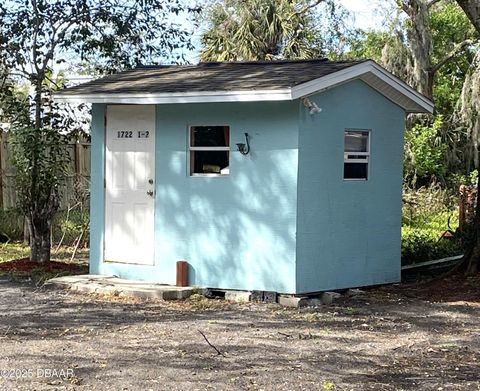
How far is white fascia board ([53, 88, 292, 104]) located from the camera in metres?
9.66

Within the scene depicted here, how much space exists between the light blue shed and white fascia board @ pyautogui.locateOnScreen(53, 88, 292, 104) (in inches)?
0.7

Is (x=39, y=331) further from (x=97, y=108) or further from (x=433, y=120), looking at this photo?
(x=433, y=120)

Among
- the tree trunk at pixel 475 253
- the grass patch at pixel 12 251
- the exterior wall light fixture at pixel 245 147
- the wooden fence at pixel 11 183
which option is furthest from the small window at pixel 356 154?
the wooden fence at pixel 11 183

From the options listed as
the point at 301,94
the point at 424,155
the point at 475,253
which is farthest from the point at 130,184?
the point at 424,155

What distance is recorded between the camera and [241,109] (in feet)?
34.0

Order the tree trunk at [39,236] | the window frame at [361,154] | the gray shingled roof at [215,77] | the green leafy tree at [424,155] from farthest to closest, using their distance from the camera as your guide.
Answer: the green leafy tree at [424,155] → the tree trunk at [39,236] → the window frame at [361,154] → the gray shingled roof at [215,77]

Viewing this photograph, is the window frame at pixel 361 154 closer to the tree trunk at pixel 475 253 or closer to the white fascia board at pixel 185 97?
the white fascia board at pixel 185 97

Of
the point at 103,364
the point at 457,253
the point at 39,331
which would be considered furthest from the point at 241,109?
the point at 457,253

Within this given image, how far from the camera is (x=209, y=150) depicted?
35.0ft

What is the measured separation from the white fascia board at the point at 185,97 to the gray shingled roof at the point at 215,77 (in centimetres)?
6

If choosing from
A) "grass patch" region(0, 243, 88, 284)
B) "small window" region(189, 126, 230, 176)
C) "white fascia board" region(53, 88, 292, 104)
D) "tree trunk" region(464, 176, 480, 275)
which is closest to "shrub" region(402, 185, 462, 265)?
"tree trunk" region(464, 176, 480, 275)

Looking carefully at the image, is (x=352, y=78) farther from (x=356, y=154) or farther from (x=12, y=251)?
(x=12, y=251)

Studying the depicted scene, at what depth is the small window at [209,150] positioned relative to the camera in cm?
1057

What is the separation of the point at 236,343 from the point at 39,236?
6.56 m
